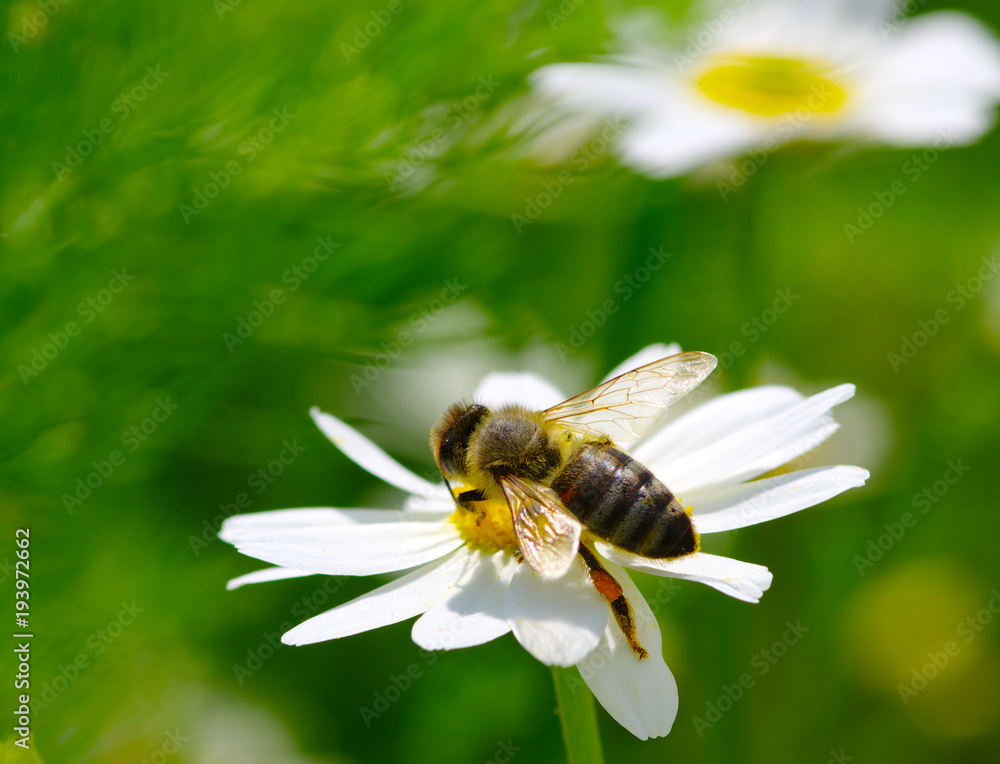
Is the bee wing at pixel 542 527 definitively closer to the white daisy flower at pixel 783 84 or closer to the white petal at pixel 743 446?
the white petal at pixel 743 446

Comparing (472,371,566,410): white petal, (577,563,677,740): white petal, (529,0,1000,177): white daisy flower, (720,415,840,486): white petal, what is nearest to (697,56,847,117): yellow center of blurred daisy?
(529,0,1000,177): white daisy flower

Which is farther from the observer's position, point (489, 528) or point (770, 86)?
point (770, 86)

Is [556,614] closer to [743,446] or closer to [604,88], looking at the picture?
[743,446]

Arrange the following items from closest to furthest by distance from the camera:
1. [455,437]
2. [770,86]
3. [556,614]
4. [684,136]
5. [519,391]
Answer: [556,614] → [455,437] → [519,391] → [684,136] → [770,86]

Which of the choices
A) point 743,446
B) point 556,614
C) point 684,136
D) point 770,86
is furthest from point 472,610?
point 770,86

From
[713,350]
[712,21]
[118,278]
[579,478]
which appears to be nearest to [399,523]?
[579,478]

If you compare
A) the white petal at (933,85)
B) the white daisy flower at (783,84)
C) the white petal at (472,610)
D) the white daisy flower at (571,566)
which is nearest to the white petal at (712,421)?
the white daisy flower at (571,566)
